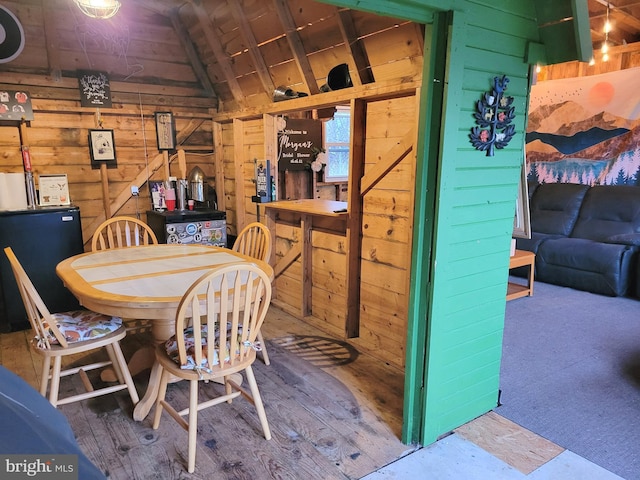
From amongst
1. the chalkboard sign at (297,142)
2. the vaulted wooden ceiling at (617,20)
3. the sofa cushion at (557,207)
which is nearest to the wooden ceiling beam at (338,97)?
the chalkboard sign at (297,142)

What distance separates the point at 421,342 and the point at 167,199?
3.04 metres

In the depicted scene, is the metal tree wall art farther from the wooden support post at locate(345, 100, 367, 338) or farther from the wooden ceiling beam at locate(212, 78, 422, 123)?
the wooden support post at locate(345, 100, 367, 338)

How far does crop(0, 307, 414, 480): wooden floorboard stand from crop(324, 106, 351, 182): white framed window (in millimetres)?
3249

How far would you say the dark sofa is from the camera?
4.31m

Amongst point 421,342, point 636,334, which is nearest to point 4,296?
point 421,342

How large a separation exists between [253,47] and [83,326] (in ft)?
8.24

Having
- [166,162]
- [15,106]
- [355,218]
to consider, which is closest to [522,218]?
[355,218]

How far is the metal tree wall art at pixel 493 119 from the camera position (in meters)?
1.93

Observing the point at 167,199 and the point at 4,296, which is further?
the point at 167,199

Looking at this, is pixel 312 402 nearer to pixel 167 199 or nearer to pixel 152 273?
pixel 152 273

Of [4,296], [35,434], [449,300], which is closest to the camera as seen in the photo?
[35,434]

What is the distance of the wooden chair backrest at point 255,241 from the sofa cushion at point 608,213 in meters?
3.91

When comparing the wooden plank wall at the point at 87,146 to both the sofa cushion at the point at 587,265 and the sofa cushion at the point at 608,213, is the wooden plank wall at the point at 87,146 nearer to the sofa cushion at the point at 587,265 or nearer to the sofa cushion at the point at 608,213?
the sofa cushion at the point at 587,265

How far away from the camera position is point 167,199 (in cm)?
417
